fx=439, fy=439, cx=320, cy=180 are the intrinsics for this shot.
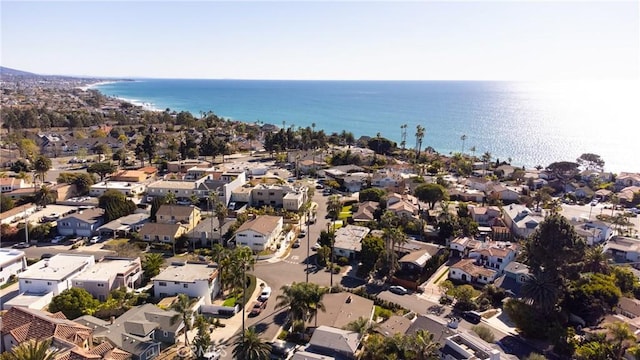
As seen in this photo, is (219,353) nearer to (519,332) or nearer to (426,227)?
(519,332)

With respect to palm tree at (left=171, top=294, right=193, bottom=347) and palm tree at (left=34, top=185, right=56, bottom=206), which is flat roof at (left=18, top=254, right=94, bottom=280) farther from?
palm tree at (left=34, top=185, right=56, bottom=206)

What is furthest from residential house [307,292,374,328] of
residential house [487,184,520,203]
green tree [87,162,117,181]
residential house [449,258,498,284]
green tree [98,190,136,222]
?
green tree [87,162,117,181]

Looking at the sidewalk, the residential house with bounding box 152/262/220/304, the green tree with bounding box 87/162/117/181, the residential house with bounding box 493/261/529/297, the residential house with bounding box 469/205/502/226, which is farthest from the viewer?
the green tree with bounding box 87/162/117/181

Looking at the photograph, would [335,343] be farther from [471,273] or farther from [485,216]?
[485,216]

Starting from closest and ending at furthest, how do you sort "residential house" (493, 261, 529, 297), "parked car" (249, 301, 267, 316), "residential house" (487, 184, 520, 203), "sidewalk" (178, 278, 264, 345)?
1. "sidewalk" (178, 278, 264, 345)
2. "parked car" (249, 301, 267, 316)
3. "residential house" (493, 261, 529, 297)
4. "residential house" (487, 184, 520, 203)

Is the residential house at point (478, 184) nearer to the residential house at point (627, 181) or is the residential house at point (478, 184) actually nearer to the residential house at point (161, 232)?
the residential house at point (627, 181)

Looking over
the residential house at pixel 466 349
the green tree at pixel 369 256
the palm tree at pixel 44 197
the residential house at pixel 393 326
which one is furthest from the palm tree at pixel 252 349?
the palm tree at pixel 44 197
